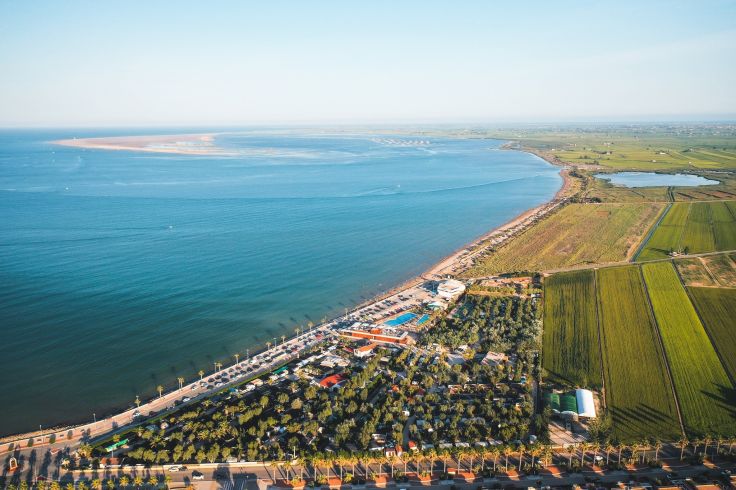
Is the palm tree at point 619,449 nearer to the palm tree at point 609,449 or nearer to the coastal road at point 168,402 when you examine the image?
the palm tree at point 609,449


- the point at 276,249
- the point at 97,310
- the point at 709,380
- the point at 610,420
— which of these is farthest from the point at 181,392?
the point at 709,380

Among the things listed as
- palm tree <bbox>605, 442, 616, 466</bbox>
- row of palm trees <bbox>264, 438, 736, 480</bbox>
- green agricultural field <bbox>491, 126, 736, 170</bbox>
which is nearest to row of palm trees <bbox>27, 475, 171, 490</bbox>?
→ row of palm trees <bbox>264, 438, 736, 480</bbox>

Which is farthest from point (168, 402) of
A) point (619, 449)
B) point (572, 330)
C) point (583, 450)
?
point (572, 330)

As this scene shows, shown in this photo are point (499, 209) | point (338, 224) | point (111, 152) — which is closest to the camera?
point (338, 224)

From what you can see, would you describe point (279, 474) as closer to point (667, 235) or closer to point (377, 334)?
point (377, 334)

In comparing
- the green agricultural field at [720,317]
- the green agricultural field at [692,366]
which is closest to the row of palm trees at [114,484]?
the green agricultural field at [692,366]

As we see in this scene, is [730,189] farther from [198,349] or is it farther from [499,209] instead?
[198,349]

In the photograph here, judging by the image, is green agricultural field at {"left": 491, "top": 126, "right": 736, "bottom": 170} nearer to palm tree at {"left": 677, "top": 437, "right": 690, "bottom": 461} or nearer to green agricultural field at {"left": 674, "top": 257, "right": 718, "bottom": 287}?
green agricultural field at {"left": 674, "top": 257, "right": 718, "bottom": 287}
